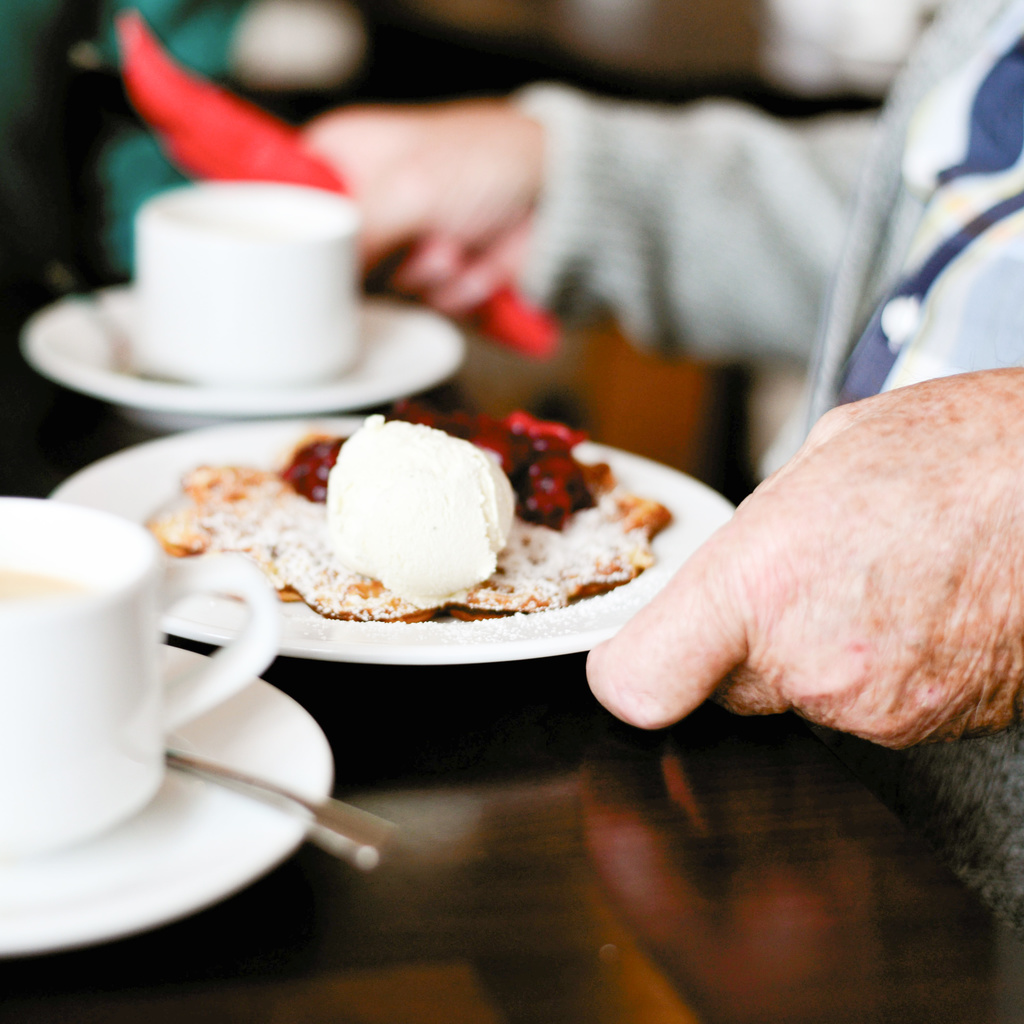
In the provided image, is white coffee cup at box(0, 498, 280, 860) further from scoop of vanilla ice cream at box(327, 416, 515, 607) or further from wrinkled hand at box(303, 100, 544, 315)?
wrinkled hand at box(303, 100, 544, 315)

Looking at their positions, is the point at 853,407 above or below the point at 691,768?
above

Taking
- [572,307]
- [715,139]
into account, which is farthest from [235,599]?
[715,139]

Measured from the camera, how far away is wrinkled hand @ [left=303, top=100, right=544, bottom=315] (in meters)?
1.31

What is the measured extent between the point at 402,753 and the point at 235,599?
13 centimetres

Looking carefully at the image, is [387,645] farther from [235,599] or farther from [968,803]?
[968,803]

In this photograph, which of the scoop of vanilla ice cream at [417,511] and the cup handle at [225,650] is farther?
the scoop of vanilla ice cream at [417,511]

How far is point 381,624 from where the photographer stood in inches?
22.3

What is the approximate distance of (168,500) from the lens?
28.0 inches

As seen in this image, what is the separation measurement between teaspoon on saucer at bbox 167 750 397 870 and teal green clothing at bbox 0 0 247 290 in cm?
115

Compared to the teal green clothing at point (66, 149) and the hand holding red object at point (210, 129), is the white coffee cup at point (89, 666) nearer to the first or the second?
the hand holding red object at point (210, 129)

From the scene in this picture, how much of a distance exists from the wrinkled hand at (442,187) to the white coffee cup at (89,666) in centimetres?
95

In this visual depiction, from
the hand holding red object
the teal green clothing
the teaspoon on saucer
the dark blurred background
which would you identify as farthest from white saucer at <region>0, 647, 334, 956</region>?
the teal green clothing

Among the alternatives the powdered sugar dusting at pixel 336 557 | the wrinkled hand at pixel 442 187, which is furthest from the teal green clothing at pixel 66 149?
the powdered sugar dusting at pixel 336 557

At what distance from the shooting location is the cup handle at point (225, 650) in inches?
16.5
